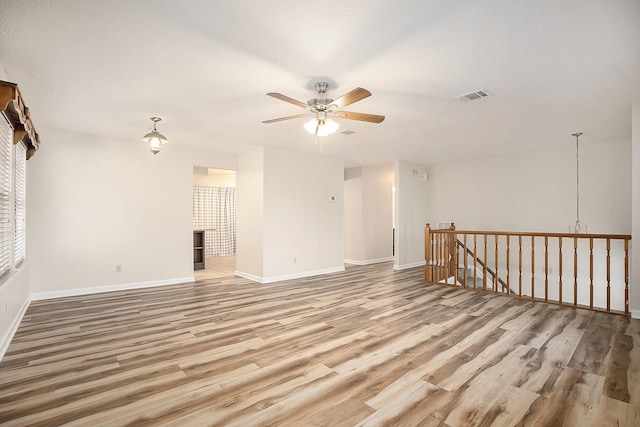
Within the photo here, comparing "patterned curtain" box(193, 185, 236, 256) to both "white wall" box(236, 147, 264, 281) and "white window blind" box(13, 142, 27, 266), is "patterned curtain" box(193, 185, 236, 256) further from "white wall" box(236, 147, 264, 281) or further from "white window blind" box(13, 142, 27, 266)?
"white window blind" box(13, 142, 27, 266)

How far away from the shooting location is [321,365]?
8.27ft

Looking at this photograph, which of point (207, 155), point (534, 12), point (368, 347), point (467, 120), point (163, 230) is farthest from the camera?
point (207, 155)

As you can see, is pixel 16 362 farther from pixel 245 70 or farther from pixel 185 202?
pixel 185 202

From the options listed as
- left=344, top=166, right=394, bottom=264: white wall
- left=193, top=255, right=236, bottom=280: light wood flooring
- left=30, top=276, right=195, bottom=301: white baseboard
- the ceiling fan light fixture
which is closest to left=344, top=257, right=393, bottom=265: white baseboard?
left=344, top=166, right=394, bottom=264: white wall

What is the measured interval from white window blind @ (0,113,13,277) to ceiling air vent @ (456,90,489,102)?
452 centimetres

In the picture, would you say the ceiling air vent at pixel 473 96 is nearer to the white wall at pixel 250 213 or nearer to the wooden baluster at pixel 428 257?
the wooden baluster at pixel 428 257

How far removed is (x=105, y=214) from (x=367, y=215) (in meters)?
5.70

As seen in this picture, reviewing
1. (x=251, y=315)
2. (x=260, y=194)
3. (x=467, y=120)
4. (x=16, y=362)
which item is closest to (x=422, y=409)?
(x=251, y=315)

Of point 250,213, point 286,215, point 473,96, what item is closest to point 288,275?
point 286,215

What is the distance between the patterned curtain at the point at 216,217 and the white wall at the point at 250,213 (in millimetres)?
4062

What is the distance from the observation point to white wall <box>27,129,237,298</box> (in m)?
4.68

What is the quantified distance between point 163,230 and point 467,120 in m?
5.28

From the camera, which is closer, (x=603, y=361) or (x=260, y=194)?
(x=603, y=361)

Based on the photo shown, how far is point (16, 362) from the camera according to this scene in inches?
102
